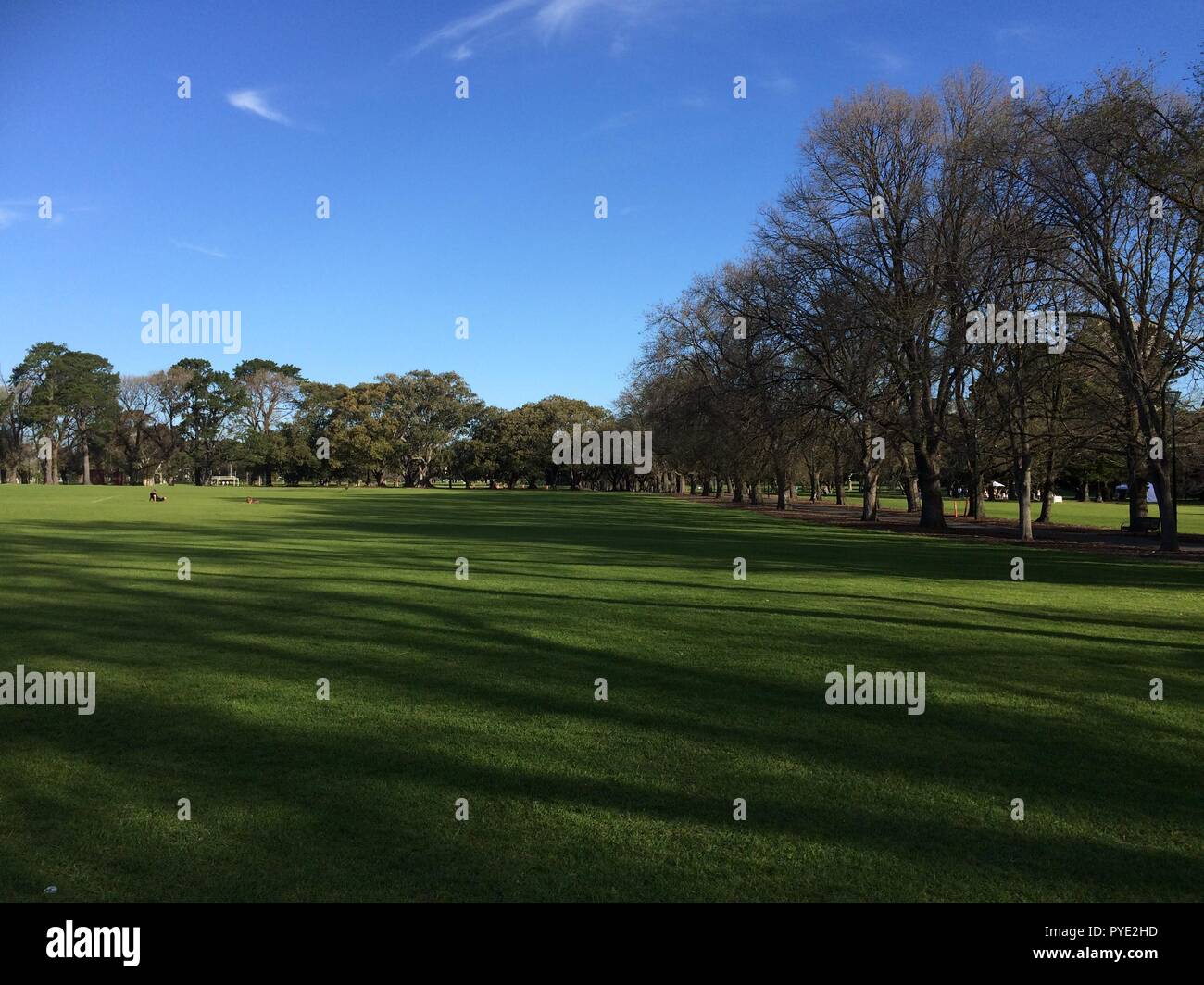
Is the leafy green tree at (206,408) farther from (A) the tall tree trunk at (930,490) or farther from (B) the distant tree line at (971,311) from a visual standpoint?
(A) the tall tree trunk at (930,490)

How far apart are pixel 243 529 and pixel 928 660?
29.8 metres

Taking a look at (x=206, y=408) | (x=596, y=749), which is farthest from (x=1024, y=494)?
(x=206, y=408)

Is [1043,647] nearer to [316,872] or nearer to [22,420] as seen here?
[316,872]

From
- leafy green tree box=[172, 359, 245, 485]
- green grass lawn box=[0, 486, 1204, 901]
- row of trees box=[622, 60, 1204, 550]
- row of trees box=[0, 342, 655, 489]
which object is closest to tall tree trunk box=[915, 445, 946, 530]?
row of trees box=[622, 60, 1204, 550]

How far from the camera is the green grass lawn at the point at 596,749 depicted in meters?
4.60

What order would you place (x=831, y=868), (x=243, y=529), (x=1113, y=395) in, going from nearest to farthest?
(x=831, y=868) → (x=1113, y=395) → (x=243, y=529)

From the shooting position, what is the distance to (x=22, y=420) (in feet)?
378

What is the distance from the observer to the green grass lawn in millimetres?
4602

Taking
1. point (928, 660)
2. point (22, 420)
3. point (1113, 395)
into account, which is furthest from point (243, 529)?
point (22, 420)

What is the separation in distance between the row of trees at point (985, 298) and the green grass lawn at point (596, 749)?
44.3 ft

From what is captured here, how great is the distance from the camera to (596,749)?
665cm

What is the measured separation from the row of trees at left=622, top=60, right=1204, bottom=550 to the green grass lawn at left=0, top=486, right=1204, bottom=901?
13.5m
